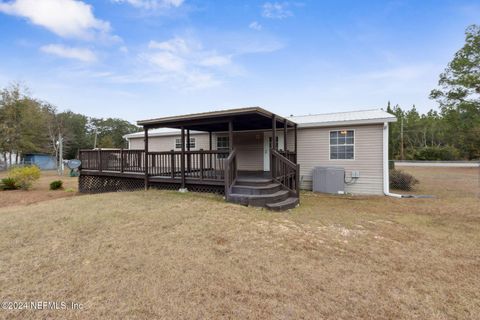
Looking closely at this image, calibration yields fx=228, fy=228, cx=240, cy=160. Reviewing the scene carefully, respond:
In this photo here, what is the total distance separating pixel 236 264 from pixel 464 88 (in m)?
28.0

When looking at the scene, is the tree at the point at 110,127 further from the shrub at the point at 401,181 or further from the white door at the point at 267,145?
the shrub at the point at 401,181

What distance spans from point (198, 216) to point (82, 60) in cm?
1303

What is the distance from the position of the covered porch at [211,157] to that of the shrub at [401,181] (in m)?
5.12

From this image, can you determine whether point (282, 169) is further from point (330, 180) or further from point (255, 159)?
point (255, 159)

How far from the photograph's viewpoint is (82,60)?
1266 cm

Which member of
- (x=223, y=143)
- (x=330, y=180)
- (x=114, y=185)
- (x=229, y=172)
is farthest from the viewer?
(x=223, y=143)

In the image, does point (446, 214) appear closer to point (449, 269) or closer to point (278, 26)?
point (449, 269)

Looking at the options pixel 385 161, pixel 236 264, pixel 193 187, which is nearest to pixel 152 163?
pixel 193 187

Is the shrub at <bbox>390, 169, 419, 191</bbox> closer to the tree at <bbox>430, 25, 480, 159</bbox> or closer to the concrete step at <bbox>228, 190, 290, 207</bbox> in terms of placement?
the concrete step at <bbox>228, 190, 290, 207</bbox>

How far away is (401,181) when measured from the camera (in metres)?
10.5

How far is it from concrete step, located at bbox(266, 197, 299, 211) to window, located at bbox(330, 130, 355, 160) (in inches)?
150

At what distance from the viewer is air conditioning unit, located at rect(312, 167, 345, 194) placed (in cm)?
898

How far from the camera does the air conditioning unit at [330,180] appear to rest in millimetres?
8984

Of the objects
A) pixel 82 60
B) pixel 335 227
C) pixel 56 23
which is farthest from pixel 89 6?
pixel 335 227
